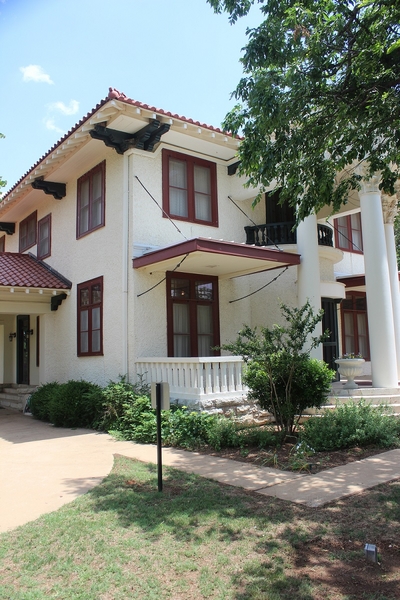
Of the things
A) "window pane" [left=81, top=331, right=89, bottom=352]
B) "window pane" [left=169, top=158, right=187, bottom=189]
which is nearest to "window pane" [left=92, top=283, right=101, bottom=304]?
"window pane" [left=81, top=331, right=89, bottom=352]

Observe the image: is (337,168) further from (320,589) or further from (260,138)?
(320,589)

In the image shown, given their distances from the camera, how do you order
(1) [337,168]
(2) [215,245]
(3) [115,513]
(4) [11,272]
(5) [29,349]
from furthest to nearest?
1. (5) [29,349]
2. (4) [11,272]
3. (2) [215,245]
4. (1) [337,168]
5. (3) [115,513]

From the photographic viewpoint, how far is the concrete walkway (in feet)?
18.2

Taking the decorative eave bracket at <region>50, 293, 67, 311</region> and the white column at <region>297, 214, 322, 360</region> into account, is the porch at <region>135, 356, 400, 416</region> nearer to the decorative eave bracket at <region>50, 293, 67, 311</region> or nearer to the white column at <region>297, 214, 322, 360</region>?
the white column at <region>297, 214, 322, 360</region>

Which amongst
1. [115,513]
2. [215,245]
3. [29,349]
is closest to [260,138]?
[215,245]

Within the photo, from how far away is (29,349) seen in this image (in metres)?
16.4

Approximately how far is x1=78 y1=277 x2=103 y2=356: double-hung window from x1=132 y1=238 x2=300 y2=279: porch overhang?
1935 mm

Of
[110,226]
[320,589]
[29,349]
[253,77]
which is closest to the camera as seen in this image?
[320,589]

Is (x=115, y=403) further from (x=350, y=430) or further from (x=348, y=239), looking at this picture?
(x=348, y=239)

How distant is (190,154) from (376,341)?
20.8ft

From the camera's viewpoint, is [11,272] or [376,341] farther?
[11,272]

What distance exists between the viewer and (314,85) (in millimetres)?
6387

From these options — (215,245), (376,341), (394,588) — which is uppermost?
(215,245)

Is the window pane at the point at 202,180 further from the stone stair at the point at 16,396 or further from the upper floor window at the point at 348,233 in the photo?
the stone stair at the point at 16,396
